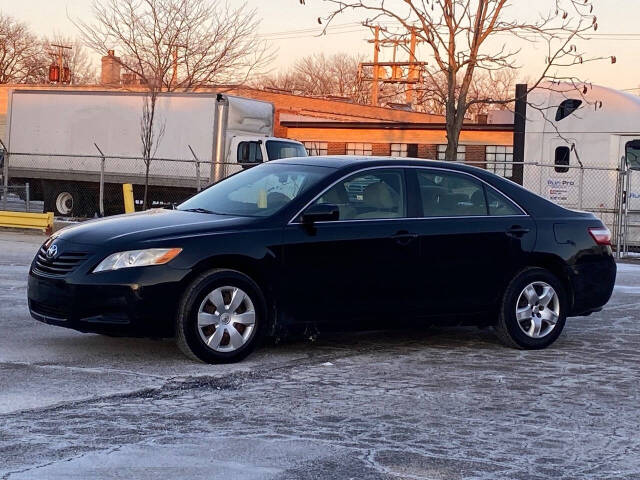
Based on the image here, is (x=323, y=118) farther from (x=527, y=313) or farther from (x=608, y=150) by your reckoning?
(x=527, y=313)

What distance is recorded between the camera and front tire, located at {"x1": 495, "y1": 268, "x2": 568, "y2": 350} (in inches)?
364

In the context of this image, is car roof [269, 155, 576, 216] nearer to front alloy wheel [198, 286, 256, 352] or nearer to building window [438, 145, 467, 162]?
front alloy wheel [198, 286, 256, 352]

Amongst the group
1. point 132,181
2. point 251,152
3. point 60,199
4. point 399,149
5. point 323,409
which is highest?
point 399,149

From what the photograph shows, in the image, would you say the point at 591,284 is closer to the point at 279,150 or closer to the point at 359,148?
the point at 279,150

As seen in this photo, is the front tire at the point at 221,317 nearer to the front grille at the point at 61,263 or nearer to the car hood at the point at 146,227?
the car hood at the point at 146,227

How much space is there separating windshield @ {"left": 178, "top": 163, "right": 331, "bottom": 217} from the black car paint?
0.41 ft

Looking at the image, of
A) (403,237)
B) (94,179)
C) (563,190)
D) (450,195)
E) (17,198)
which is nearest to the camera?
(403,237)

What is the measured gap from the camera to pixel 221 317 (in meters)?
8.10

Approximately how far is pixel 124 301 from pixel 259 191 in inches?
62.5

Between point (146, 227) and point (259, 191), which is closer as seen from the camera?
point (146, 227)

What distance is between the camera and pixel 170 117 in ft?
97.1

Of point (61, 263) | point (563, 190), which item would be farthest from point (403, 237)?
point (563, 190)

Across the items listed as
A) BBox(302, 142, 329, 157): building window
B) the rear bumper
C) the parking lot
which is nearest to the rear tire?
BBox(302, 142, 329, 157): building window

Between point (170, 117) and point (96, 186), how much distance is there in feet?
9.72
